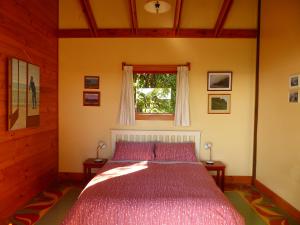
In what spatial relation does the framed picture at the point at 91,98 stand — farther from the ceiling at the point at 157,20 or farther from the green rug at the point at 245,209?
the green rug at the point at 245,209

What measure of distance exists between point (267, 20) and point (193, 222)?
322 cm

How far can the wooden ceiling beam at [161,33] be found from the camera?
4051 mm

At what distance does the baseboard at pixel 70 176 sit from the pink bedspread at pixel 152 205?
1.80 metres

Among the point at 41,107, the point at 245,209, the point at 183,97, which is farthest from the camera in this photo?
the point at 183,97

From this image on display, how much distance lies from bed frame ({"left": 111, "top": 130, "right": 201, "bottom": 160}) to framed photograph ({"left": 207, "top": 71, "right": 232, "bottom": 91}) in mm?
850

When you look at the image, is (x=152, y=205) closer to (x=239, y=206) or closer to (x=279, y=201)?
(x=239, y=206)

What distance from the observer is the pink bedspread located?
81.4 inches

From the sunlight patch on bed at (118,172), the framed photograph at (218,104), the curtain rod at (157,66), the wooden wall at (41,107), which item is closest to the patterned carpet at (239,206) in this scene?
the wooden wall at (41,107)

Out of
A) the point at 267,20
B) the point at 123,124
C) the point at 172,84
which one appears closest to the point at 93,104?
the point at 123,124

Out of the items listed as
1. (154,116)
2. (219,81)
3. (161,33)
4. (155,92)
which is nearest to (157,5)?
(161,33)

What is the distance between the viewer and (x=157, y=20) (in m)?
4.16

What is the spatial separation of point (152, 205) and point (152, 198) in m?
0.08

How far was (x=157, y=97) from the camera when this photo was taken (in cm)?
429

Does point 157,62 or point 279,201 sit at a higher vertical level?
point 157,62
